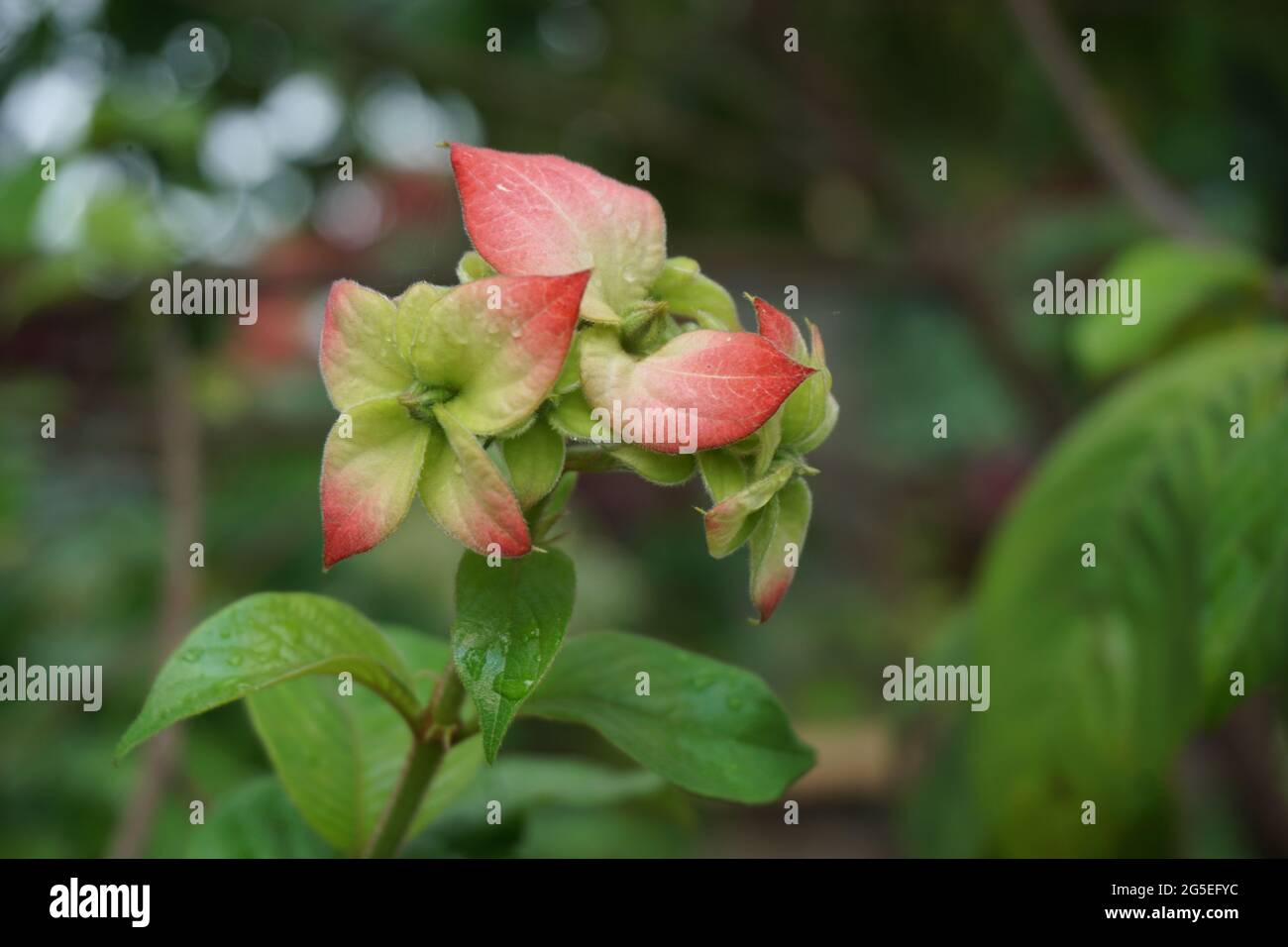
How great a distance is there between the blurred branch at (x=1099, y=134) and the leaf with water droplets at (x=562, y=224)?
0.63 meters

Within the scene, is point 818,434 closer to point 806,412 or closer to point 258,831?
point 806,412

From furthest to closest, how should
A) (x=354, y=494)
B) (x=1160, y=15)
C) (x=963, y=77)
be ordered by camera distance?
(x=963, y=77), (x=1160, y=15), (x=354, y=494)

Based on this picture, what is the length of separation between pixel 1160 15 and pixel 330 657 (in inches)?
46.8

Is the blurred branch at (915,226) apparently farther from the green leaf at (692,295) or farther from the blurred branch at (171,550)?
the green leaf at (692,295)

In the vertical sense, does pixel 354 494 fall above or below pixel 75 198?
below

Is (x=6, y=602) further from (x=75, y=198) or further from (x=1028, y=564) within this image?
(x=1028, y=564)

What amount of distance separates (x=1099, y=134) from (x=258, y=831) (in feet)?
2.52

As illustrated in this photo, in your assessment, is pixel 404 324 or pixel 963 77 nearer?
pixel 404 324

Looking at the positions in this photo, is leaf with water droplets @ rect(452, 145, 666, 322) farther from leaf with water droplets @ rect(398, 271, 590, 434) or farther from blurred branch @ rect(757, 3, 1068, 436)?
blurred branch @ rect(757, 3, 1068, 436)

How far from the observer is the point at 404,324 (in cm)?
28

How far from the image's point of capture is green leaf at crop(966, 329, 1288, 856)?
513 millimetres
